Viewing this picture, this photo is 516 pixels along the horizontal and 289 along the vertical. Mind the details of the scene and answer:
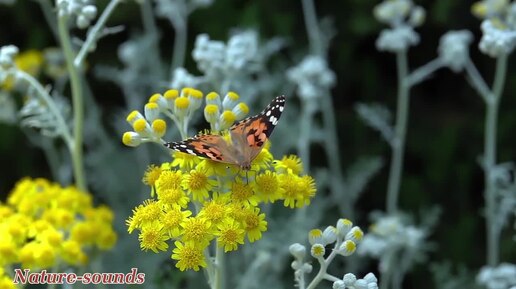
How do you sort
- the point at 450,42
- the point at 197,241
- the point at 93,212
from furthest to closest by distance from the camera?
the point at 450,42
the point at 93,212
the point at 197,241

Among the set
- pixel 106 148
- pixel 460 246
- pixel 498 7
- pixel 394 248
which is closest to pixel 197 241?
pixel 394 248

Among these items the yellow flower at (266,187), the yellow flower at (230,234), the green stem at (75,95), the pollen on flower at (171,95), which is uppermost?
the green stem at (75,95)

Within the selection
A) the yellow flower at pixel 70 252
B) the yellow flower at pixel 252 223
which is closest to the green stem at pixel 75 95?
the yellow flower at pixel 70 252

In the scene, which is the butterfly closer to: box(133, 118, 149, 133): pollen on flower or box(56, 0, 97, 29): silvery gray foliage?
box(133, 118, 149, 133): pollen on flower

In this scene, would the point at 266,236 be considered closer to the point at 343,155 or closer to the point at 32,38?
the point at 343,155

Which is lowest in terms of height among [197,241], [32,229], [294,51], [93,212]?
[197,241]

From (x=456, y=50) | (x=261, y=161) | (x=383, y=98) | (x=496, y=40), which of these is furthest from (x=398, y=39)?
(x=261, y=161)

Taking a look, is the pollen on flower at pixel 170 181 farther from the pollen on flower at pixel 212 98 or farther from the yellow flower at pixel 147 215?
the pollen on flower at pixel 212 98
